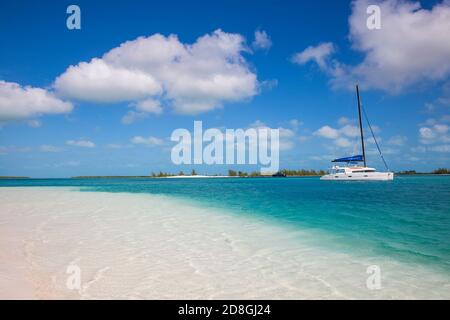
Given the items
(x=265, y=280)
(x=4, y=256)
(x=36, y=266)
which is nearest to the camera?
(x=265, y=280)

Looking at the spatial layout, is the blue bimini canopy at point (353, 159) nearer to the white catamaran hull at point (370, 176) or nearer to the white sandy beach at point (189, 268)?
the white catamaran hull at point (370, 176)

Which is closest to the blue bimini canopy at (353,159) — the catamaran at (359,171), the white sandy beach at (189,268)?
the catamaran at (359,171)

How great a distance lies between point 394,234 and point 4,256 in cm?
1201

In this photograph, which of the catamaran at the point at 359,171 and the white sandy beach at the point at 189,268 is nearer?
the white sandy beach at the point at 189,268

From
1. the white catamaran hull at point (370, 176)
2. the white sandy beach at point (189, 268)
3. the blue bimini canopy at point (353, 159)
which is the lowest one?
the white sandy beach at point (189, 268)

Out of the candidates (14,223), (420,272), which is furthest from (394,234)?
(14,223)

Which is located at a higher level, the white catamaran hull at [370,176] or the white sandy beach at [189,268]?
the white catamaran hull at [370,176]

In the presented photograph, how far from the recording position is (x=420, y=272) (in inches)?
250

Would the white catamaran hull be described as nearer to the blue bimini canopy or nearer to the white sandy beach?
the blue bimini canopy

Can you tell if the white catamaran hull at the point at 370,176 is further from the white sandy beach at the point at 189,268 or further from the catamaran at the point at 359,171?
the white sandy beach at the point at 189,268

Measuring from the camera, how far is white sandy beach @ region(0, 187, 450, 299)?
4.98 m

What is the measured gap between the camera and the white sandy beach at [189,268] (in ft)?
16.3
